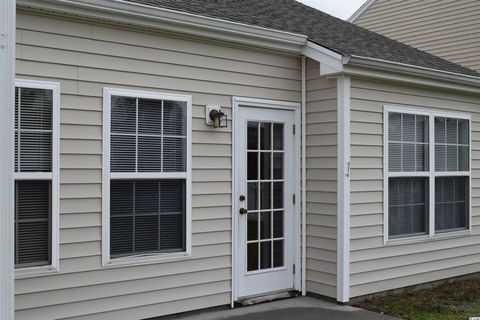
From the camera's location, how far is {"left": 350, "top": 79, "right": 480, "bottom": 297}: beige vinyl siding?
6.34 metres

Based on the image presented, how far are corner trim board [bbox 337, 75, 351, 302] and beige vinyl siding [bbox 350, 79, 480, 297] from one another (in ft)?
0.39

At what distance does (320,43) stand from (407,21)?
22.8 ft

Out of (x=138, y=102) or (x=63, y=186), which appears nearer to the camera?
(x=63, y=186)

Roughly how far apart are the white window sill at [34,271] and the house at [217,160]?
17 millimetres

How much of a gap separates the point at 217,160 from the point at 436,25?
26.5 ft

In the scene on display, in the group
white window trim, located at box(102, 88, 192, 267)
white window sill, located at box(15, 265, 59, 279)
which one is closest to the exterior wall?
white window trim, located at box(102, 88, 192, 267)

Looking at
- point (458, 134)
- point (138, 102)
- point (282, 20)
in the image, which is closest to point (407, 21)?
point (458, 134)

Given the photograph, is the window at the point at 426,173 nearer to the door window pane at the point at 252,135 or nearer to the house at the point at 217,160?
the house at the point at 217,160

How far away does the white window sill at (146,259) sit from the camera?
504 cm

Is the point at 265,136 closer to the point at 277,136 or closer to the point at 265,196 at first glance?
the point at 277,136

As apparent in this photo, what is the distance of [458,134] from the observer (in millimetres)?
7785

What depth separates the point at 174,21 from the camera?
532 cm

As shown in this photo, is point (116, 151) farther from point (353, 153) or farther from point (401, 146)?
point (401, 146)
